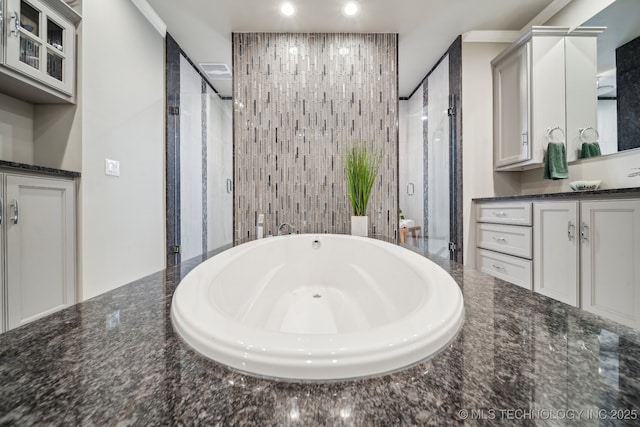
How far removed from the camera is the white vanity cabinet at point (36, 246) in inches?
47.3

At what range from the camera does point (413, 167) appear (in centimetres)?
388

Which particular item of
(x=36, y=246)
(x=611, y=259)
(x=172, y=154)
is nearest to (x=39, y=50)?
(x=36, y=246)

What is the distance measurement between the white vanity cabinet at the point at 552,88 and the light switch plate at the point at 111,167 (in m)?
3.19

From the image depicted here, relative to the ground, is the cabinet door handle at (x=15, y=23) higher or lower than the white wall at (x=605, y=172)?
higher

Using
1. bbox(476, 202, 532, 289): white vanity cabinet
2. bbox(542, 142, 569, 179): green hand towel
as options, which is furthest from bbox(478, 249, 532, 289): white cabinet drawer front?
bbox(542, 142, 569, 179): green hand towel

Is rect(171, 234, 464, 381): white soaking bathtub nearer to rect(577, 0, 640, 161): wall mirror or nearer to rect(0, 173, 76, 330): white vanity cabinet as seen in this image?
rect(0, 173, 76, 330): white vanity cabinet

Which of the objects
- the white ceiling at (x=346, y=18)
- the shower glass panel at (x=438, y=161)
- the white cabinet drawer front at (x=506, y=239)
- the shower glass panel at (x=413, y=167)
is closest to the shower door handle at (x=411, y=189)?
the shower glass panel at (x=413, y=167)

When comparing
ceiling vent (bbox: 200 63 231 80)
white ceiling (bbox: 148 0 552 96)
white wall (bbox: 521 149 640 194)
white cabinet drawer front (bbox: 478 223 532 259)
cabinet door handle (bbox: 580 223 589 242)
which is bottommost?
white cabinet drawer front (bbox: 478 223 532 259)

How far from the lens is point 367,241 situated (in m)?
1.68

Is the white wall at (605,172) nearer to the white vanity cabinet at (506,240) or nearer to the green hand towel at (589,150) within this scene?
the green hand towel at (589,150)

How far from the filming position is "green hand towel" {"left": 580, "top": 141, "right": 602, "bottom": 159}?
196 cm

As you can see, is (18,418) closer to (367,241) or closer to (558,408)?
(558,408)

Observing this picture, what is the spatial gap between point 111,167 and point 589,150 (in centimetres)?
348

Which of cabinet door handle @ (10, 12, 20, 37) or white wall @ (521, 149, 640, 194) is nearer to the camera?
cabinet door handle @ (10, 12, 20, 37)
